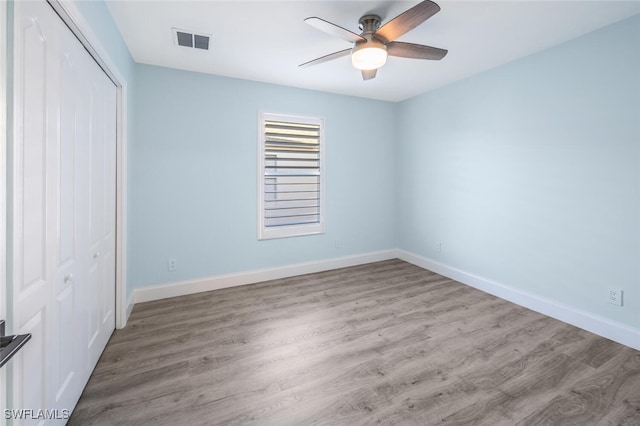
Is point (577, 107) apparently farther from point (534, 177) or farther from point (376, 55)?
point (376, 55)

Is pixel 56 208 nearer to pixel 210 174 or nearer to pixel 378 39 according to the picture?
pixel 210 174

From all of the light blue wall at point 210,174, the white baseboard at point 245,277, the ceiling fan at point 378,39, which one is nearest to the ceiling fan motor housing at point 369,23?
the ceiling fan at point 378,39

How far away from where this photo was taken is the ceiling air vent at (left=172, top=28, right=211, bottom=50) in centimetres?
243

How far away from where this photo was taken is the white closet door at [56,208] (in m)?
1.09

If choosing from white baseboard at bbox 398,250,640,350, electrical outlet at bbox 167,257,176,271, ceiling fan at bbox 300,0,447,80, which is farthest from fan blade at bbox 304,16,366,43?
white baseboard at bbox 398,250,640,350

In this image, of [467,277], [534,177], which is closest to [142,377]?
[467,277]

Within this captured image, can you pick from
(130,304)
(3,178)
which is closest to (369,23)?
(3,178)

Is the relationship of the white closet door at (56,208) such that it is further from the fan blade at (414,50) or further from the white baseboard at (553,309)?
the white baseboard at (553,309)

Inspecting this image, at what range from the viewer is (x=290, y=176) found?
12.8 feet

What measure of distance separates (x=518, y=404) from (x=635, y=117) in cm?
238

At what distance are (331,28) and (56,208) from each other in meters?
1.94

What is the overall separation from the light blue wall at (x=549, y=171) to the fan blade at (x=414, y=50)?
1319mm

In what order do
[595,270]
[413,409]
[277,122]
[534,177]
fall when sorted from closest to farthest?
1. [413,409]
2. [595,270]
3. [534,177]
4. [277,122]

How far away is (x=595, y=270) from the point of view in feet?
8.23
